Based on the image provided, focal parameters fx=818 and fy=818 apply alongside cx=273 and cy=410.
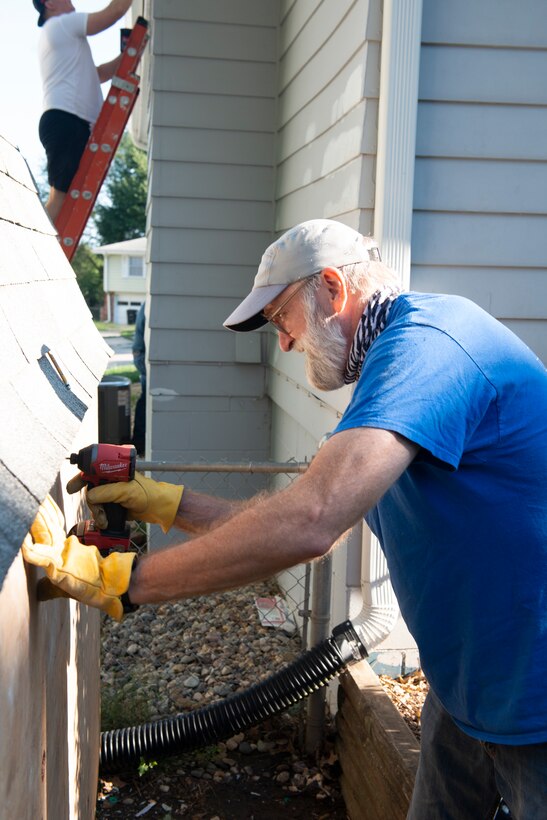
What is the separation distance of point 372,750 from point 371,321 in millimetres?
1801

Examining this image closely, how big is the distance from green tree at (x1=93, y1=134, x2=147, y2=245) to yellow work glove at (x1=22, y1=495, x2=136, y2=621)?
4715cm

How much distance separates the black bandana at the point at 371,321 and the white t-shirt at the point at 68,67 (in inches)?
200

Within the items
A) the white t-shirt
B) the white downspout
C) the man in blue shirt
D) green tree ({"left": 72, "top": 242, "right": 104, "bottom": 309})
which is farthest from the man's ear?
green tree ({"left": 72, "top": 242, "right": 104, "bottom": 309})

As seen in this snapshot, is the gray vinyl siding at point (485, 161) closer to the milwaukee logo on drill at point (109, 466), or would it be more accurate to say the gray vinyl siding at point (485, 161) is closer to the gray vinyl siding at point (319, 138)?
the gray vinyl siding at point (319, 138)

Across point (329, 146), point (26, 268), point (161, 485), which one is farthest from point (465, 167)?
point (26, 268)

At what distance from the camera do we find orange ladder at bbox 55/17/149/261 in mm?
5895

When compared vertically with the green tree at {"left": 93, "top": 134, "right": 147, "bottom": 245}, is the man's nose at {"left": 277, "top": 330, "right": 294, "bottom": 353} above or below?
below

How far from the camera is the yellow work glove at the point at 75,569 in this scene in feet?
5.07

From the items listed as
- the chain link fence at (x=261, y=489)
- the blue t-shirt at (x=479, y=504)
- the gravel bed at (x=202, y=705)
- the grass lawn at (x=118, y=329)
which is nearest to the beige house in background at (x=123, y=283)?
the grass lawn at (x=118, y=329)

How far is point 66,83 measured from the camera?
20.5 feet

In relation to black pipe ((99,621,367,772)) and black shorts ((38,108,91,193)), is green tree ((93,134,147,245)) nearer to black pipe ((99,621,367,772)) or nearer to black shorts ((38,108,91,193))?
black shorts ((38,108,91,193))

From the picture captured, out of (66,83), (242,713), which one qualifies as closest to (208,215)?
(66,83)

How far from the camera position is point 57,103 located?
6.25 meters

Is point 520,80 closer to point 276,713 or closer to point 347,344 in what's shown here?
point 347,344
